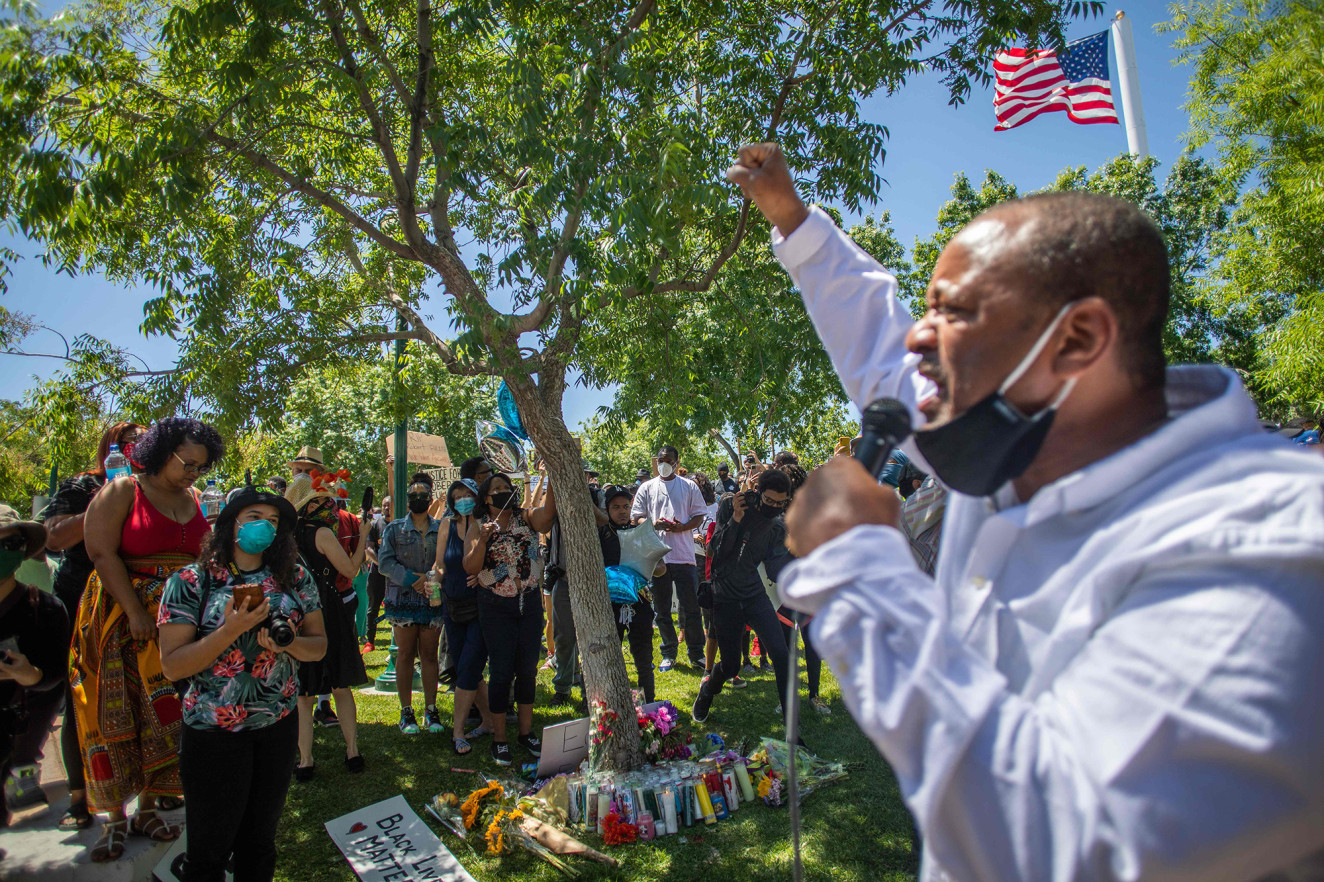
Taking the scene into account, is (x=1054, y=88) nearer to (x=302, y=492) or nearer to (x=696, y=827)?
(x=696, y=827)

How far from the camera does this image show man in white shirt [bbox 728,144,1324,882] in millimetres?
798

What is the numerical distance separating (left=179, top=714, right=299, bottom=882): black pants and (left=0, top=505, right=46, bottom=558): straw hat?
6.14ft

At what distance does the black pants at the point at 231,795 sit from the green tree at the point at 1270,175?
12294 millimetres

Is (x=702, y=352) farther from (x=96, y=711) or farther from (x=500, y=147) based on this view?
(x=96, y=711)

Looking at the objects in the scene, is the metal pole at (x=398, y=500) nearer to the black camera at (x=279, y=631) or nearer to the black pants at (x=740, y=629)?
the black pants at (x=740, y=629)

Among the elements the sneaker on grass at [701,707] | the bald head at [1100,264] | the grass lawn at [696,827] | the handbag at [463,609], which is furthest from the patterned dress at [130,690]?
the bald head at [1100,264]

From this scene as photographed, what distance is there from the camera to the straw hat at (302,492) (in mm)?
5586

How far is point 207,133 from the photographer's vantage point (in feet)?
13.8

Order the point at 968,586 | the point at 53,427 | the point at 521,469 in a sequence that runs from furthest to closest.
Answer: the point at 521,469 < the point at 53,427 < the point at 968,586

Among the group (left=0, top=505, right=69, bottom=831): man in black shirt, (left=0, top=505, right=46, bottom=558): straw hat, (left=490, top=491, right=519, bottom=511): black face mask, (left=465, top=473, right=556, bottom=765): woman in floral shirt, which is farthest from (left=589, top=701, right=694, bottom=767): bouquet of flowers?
(left=0, top=505, right=46, bottom=558): straw hat

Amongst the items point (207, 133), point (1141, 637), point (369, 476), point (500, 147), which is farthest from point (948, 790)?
point (369, 476)

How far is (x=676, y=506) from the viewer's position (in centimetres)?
885

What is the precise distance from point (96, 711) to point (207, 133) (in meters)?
3.14

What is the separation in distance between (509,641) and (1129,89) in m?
41.0
